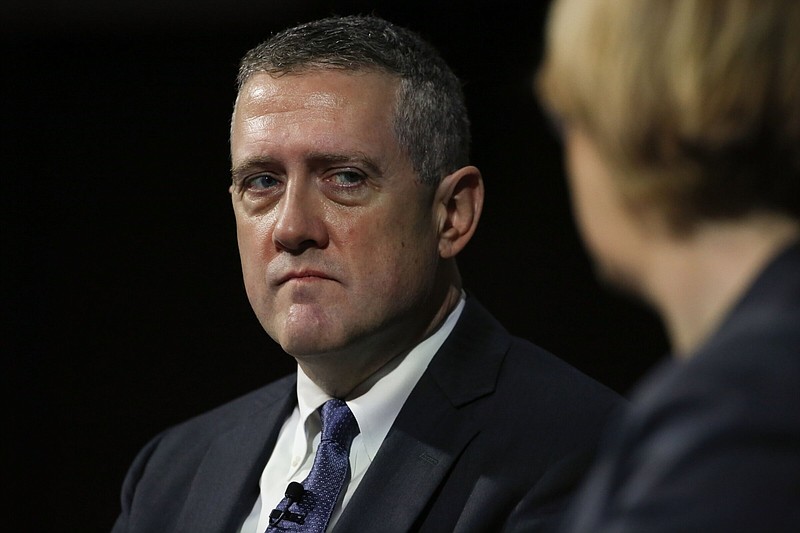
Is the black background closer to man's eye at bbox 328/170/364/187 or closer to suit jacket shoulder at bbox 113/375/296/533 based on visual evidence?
suit jacket shoulder at bbox 113/375/296/533

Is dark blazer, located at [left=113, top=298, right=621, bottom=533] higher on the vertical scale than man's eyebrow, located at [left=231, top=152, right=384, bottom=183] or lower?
lower

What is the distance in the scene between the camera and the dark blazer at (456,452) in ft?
6.86

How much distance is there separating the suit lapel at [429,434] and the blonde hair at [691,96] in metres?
1.19

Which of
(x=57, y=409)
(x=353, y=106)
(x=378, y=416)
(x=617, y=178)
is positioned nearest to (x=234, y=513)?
(x=378, y=416)

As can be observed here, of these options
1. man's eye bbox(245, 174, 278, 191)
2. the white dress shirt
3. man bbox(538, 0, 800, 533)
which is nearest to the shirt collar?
the white dress shirt

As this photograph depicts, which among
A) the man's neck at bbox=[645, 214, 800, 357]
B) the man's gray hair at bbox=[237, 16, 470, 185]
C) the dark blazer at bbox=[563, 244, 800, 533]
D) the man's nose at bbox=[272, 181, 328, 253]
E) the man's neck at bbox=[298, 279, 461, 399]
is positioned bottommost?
Answer: the dark blazer at bbox=[563, 244, 800, 533]

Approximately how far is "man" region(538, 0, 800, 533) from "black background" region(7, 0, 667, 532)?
2.57 metres

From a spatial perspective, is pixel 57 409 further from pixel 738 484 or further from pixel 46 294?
pixel 738 484

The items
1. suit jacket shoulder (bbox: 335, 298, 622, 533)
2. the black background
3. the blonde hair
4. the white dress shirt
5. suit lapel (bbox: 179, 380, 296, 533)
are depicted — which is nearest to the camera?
the blonde hair

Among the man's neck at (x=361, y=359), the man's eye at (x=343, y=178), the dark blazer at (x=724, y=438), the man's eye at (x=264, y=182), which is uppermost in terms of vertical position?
the man's eye at (x=264, y=182)

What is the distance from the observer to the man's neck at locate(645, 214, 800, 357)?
1013mm

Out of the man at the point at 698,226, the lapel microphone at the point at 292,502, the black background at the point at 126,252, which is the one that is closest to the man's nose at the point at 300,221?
the lapel microphone at the point at 292,502

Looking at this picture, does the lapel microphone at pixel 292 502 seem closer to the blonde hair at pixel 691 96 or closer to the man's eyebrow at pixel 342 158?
the man's eyebrow at pixel 342 158

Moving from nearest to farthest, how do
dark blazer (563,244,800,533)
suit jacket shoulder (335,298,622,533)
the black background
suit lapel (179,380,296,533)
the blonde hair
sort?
dark blazer (563,244,800,533) < the blonde hair < suit jacket shoulder (335,298,622,533) < suit lapel (179,380,296,533) < the black background
